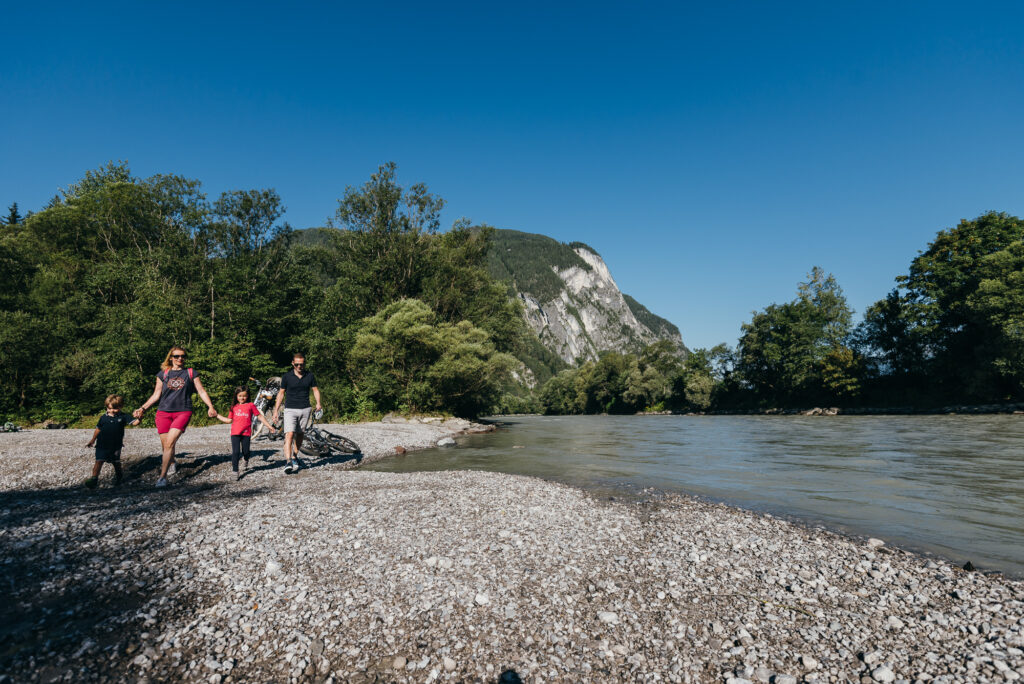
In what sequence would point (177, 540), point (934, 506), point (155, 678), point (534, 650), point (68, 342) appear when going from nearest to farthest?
point (155, 678)
point (534, 650)
point (177, 540)
point (934, 506)
point (68, 342)

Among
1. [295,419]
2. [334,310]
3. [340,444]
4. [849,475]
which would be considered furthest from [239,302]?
[849,475]

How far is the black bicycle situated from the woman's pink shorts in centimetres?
595

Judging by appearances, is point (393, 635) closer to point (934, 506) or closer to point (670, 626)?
point (670, 626)

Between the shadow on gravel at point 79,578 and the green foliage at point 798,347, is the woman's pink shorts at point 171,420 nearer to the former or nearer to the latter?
the shadow on gravel at point 79,578

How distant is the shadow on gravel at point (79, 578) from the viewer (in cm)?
412

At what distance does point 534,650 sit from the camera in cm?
461

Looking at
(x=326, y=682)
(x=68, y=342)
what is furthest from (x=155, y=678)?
(x=68, y=342)

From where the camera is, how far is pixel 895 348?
63781 millimetres

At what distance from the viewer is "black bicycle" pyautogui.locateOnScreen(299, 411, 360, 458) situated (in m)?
17.2

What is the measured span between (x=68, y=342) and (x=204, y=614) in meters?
37.6

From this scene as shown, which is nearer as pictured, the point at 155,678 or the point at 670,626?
the point at 155,678

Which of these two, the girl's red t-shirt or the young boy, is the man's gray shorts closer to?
the girl's red t-shirt

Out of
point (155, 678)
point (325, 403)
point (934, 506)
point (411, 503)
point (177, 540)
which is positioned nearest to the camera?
point (155, 678)

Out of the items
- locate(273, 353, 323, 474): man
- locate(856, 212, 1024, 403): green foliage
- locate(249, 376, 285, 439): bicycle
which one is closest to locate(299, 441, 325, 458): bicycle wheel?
locate(249, 376, 285, 439): bicycle
